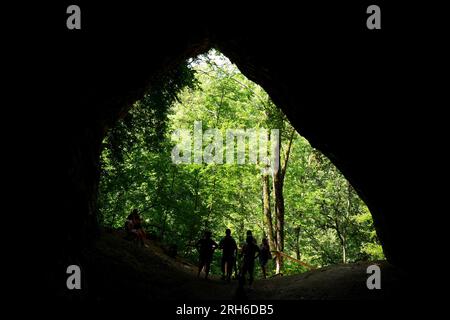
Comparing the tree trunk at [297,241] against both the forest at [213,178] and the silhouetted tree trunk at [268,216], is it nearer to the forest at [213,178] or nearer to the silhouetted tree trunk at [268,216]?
the forest at [213,178]

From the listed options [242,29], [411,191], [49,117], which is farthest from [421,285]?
[49,117]

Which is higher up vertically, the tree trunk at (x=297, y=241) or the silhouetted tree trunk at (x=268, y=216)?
the silhouetted tree trunk at (x=268, y=216)

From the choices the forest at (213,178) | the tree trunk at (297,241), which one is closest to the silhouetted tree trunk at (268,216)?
the forest at (213,178)

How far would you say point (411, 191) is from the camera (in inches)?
271

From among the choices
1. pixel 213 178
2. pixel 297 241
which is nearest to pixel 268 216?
pixel 213 178

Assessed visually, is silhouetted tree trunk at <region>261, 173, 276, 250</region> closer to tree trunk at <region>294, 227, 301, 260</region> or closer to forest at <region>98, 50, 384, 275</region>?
forest at <region>98, 50, 384, 275</region>

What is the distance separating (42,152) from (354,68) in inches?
277

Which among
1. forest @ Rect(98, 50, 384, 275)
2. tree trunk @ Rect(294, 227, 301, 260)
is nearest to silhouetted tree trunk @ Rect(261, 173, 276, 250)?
forest @ Rect(98, 50, 384, 275)

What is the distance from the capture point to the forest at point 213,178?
15812mm

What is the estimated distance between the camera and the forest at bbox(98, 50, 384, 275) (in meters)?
15.8

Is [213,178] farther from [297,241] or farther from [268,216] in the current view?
[297,241]

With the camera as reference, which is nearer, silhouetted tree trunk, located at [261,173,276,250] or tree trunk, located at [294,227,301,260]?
silhouetted tree trunk, located at [261,173,276,250]

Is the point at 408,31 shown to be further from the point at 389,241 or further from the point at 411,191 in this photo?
the point at 389,241

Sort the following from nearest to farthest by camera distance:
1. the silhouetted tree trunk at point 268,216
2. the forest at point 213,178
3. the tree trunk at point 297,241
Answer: the forest at point 213,178 < the silhouetted tree trunk at point 268,216 < the tree trunk at point 297,241
